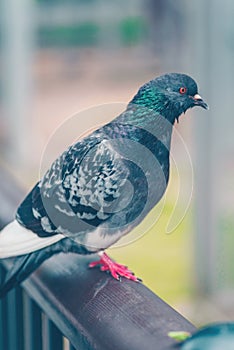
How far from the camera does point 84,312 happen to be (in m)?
0.84

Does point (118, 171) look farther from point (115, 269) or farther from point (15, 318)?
point (15, 318)

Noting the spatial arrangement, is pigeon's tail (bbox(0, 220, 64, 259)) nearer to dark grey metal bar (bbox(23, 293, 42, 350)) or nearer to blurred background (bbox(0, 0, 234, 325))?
dark grey metal bar (bbox(23, 293, 42, 350))

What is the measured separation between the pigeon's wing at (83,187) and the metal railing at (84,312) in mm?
80

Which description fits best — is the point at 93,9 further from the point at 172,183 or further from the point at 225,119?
the point at 172,183

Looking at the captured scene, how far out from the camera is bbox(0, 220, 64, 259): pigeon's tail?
0.87 meters

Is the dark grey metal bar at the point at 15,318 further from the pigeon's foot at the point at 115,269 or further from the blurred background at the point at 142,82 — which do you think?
the blurred background at the point at 142,82

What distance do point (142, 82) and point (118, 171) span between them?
10.1 feet

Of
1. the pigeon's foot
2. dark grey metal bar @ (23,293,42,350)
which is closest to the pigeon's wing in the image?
the pigeon's foot

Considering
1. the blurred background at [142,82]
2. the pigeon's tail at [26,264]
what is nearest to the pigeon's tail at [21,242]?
the pigeon's tail at [26,264]

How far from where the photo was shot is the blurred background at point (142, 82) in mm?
2863

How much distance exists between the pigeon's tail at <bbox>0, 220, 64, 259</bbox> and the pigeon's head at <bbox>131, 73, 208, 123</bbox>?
8.1 inches

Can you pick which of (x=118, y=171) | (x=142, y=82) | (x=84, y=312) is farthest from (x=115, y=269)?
(x=142, y=82)

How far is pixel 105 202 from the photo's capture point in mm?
774

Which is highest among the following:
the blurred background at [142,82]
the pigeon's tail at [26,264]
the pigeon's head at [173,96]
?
the pigeon's head at [173,96]
